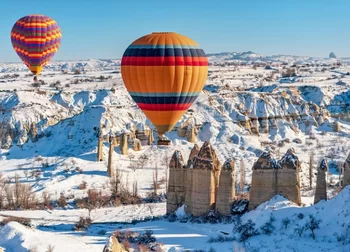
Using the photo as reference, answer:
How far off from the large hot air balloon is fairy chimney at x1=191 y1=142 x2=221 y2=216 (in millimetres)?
19000

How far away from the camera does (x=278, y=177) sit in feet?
82.6

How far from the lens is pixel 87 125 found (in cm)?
4750

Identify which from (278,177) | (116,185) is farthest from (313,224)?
(116,185)

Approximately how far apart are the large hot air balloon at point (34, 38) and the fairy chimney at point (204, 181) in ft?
62.3

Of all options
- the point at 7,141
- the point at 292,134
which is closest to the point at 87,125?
the point at 7,141

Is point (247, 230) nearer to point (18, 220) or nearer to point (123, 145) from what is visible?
point (18, 220)

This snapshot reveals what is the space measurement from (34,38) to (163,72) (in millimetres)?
18266

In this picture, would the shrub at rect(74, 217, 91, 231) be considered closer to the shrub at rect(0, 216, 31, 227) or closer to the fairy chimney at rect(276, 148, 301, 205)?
the shrub at rect(0, 216, 31, 227)

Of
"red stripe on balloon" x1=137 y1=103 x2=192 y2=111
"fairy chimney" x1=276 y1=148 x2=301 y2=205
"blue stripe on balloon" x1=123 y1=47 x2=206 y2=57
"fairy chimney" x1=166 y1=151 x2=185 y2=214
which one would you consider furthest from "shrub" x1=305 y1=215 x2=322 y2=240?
"blue stripe on balloon" x1=123 y1=47 x2=206 y2=57

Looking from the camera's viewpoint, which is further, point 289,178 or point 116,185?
point 116,185

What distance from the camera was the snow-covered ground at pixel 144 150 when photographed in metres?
24.1

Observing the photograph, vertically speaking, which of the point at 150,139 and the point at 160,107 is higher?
the point at 160,107

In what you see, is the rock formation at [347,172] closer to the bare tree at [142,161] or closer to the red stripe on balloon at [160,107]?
the red stripe on balloon at [160,107]

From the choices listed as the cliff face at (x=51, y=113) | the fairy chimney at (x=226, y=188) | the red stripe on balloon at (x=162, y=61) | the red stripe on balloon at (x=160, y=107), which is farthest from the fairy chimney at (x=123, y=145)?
the fairy chimney at (x=226, y=188)
